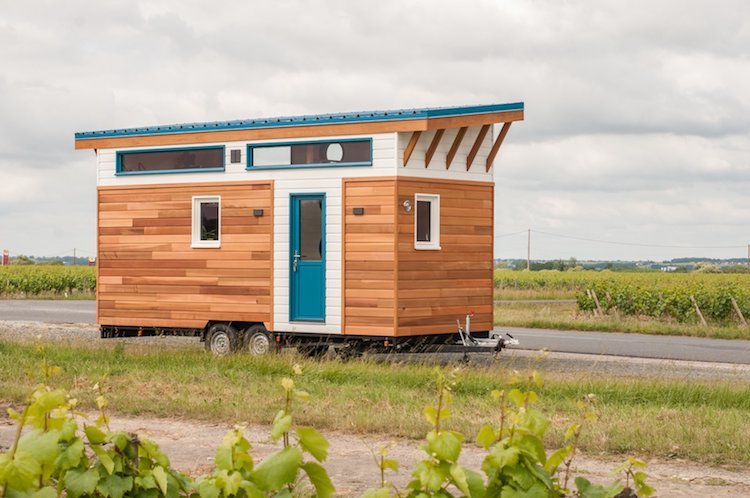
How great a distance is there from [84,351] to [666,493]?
10.4m

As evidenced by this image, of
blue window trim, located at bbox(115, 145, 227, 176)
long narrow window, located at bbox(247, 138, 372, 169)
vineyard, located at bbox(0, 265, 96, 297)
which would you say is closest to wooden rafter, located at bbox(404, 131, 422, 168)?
long narrow window, located at bbox(247, 138, 372, 169)

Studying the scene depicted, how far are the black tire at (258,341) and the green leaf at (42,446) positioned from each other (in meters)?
12.4

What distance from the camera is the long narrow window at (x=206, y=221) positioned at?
55.8 ft

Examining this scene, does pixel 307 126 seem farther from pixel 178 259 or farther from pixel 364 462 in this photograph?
pixel 364 462

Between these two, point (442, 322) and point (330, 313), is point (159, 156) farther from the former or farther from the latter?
point (442, 322)

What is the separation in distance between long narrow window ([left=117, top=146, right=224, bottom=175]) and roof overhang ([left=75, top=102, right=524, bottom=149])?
0.15 m

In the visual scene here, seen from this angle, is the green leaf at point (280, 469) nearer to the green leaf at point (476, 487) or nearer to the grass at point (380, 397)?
the green leaf at point (476, 487)

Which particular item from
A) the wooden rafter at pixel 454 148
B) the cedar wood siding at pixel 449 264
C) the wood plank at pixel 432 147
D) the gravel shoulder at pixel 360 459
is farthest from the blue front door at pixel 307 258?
the gravel shoulder at pixel 360 459

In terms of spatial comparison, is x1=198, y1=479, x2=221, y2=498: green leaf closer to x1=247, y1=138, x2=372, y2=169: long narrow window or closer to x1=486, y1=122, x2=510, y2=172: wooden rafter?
x1=247, y1=138, x2=372, y2=169: long narrow window

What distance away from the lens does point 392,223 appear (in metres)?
15.3

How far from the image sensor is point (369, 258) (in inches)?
613

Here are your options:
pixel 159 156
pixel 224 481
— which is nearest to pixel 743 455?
pixel 224 481

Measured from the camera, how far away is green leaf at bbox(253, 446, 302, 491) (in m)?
4.03

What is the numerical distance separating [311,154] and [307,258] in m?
1.62
